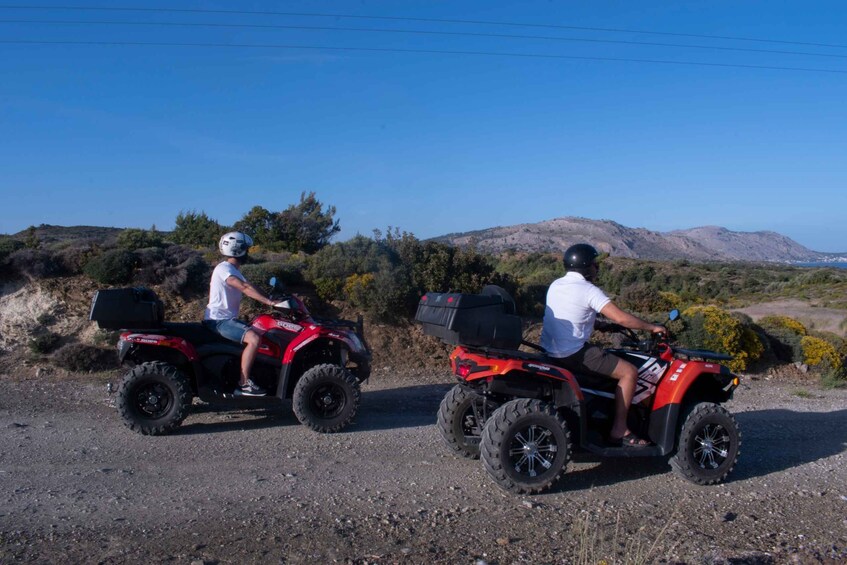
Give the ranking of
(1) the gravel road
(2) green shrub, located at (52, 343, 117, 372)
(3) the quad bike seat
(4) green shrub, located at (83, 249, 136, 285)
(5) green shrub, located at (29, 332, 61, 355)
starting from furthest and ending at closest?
(4) green shrub, located at (83, 249, 136, 285), (5) green shrub, located at (29, 332, 61, 355), (2) green shrub, located at (52, 343, 117, 372), (3) the quad bike seat, (1) the gravel road

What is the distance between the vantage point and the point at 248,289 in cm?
759

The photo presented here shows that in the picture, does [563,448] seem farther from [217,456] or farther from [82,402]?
[82,402]

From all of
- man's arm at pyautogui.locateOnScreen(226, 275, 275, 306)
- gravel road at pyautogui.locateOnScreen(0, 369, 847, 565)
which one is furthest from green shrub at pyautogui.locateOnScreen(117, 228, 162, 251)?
man's arm at pyautogui.locateOnScreen(226, 275, 275, 306)

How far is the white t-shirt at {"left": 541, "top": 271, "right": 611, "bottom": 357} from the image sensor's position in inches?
238

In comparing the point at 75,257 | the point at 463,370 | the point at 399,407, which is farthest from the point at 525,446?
the point at 75,257

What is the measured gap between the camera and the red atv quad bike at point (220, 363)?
24.1ft

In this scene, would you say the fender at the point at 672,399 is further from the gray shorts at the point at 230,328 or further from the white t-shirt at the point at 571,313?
the gray shorts at the point at 230,328

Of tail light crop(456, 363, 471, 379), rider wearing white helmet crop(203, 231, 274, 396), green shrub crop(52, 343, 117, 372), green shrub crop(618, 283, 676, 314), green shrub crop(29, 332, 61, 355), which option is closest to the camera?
tail light crop(456, 363, 471, 379)

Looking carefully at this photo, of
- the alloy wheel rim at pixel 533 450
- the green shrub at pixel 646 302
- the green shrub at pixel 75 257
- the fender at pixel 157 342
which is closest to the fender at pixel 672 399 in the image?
A: the alloy wheel rim at pixel 533 450

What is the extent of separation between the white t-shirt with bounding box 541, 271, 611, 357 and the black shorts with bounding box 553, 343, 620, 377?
0.05 metres

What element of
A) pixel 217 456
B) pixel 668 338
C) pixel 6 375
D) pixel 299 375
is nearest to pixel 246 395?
pixel 299 375

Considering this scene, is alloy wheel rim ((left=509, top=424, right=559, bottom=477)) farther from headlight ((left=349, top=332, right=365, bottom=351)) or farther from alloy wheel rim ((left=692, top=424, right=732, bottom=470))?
headlight ((left=349, top=332, right=365, bottom=351))

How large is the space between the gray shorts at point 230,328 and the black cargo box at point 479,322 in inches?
110

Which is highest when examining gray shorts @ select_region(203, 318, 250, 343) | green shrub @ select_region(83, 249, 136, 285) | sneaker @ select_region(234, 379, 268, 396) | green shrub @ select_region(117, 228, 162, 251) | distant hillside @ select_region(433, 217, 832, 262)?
distant hillside @ select_region(433, 217, 832, 262)
